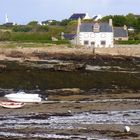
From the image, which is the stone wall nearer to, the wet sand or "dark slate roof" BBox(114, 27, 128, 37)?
"dark slate roof" BBox(114, 27, 128, 37)

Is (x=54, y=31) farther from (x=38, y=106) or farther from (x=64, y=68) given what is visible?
(x=38, y=106)

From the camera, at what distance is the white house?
279ft

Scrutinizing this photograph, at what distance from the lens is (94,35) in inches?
3359

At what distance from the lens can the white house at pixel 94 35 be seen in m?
84.9

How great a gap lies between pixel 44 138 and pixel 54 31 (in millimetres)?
86230

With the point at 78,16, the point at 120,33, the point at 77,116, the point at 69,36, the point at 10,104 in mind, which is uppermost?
the point at 78,16

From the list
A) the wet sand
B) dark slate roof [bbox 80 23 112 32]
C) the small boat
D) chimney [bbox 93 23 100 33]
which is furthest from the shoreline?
the small boat

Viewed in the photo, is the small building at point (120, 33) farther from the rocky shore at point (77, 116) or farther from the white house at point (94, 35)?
the rocky shore at point (77, 116)

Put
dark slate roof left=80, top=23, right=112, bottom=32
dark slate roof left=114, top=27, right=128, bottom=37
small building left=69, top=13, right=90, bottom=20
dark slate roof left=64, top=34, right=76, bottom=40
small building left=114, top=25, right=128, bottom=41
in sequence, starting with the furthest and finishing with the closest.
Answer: small building left=69, top=13, right=90, bottom=20
dark slate roof left=114, top=27, right=128, bottom=37
small building left=114, top=25, right=128, bottom=41
dark slate roof left=64, top=34, right=76, bottom=40
dark slate roof left=80, top=23, right=112, bottom=32

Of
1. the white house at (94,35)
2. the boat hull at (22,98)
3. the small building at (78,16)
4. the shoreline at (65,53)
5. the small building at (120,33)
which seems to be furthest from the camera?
the small building at (78,16)

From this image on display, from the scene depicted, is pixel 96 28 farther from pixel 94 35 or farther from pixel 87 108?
pixel 87 108

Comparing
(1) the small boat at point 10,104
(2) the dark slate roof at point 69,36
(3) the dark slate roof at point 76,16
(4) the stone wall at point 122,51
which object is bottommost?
(4) the stone wall at point 122,51

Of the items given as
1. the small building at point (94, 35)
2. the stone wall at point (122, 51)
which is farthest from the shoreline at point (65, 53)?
the small building at point (94, 35)

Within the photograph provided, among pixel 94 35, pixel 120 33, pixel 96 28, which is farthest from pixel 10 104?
pixel 120 33
